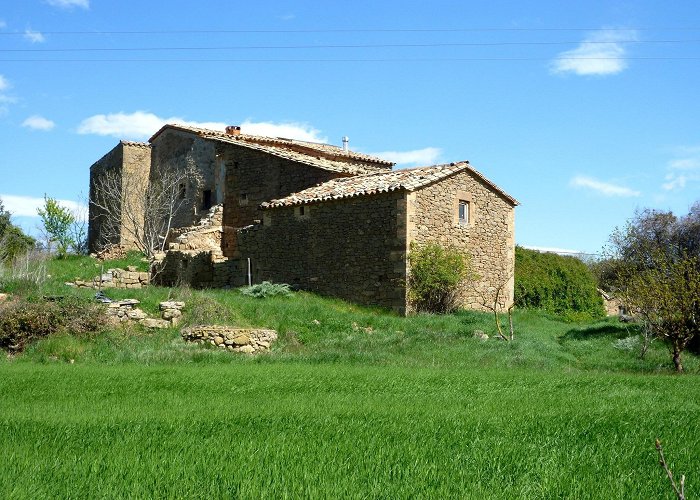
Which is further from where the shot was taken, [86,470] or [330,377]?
[330,377]

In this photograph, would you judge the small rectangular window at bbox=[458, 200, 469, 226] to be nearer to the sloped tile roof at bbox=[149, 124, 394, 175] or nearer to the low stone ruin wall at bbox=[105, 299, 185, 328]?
the sloped tile roof at bbox=[149, 124, 394, 175]

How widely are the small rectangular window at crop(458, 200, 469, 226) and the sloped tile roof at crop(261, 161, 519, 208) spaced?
1.08 m

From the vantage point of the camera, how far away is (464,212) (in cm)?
2738

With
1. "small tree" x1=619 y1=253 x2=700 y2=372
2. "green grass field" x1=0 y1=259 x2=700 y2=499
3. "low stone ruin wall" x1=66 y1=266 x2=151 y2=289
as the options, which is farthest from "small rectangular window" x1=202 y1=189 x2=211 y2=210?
"small tree" x1=619 y1=253 x2=700 y2=372

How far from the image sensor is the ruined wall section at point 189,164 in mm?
34594

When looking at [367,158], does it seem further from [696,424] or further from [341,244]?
[696,424]

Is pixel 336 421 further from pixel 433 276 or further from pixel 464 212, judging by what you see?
pixel 464 212

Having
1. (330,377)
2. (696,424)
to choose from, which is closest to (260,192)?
(330,377)

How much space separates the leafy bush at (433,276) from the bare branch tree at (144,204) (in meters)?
13.9

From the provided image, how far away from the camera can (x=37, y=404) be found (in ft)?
34.4

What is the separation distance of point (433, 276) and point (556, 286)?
34.4ft

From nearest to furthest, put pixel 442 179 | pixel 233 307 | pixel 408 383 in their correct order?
pixel 408 383 → pixel 233 307 → pixel 442 179

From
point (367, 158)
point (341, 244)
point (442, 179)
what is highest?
point (367, 158)

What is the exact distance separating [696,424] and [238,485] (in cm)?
630
